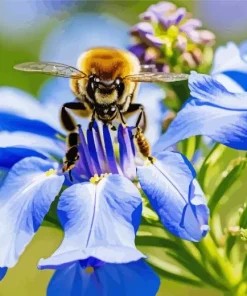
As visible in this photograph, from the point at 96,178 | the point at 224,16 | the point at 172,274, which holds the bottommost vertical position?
the point at 172,274

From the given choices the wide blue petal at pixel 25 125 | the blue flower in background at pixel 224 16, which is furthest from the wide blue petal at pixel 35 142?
the blue flower in background at pixel 224 16

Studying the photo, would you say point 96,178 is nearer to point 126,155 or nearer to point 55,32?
point 126,155

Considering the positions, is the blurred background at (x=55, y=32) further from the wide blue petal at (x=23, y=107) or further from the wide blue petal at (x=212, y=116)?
the wide blue petal at (x=212, y=116)

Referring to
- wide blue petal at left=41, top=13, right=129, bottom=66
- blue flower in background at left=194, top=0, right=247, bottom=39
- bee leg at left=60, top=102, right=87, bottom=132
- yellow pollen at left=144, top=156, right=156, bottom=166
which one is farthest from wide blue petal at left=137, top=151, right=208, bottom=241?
blue flower in background at left=194, top=0, right=247, bottom=39

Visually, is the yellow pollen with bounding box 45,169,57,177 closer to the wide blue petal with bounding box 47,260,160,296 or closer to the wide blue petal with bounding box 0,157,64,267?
the wide blue petal with bounding box 0,157,64,267

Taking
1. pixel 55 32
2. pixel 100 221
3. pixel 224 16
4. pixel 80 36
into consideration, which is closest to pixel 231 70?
pixel 100 221

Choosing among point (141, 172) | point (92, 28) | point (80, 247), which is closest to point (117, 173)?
point (141, 172)

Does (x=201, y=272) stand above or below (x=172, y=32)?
below
